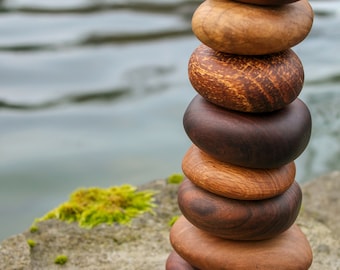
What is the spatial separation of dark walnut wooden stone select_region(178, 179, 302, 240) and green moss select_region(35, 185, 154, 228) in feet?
2.41

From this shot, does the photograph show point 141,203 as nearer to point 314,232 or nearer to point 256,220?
point 314,232

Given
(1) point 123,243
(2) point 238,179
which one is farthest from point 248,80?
(1) point 123,243

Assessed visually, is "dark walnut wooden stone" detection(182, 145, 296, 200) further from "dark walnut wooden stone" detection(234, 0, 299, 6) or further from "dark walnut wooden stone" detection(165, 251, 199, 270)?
"dark walnut wooden stone" detection(234, 0, 299, 6)

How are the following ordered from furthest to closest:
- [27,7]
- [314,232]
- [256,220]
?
1. [27,7]
2. [314,232]
3. [256,220]

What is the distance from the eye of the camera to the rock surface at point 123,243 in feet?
7.52

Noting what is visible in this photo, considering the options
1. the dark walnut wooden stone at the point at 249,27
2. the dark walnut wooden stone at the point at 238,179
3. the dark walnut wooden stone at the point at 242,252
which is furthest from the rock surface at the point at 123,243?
the dark walnut wooden stone at the point at 249,27

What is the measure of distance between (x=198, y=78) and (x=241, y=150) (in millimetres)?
204

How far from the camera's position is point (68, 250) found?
2371 mm

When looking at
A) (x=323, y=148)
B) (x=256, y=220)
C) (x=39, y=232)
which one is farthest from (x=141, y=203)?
(x=323, y=148)

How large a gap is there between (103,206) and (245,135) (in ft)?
3.26

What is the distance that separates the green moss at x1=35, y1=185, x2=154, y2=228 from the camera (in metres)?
2.52

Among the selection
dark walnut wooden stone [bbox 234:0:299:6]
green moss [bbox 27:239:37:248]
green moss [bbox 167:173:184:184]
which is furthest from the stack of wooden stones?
green moss [bbox 167:173:184:184]

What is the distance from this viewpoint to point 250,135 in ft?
5.58

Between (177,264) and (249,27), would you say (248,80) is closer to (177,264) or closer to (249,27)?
(249,27)
